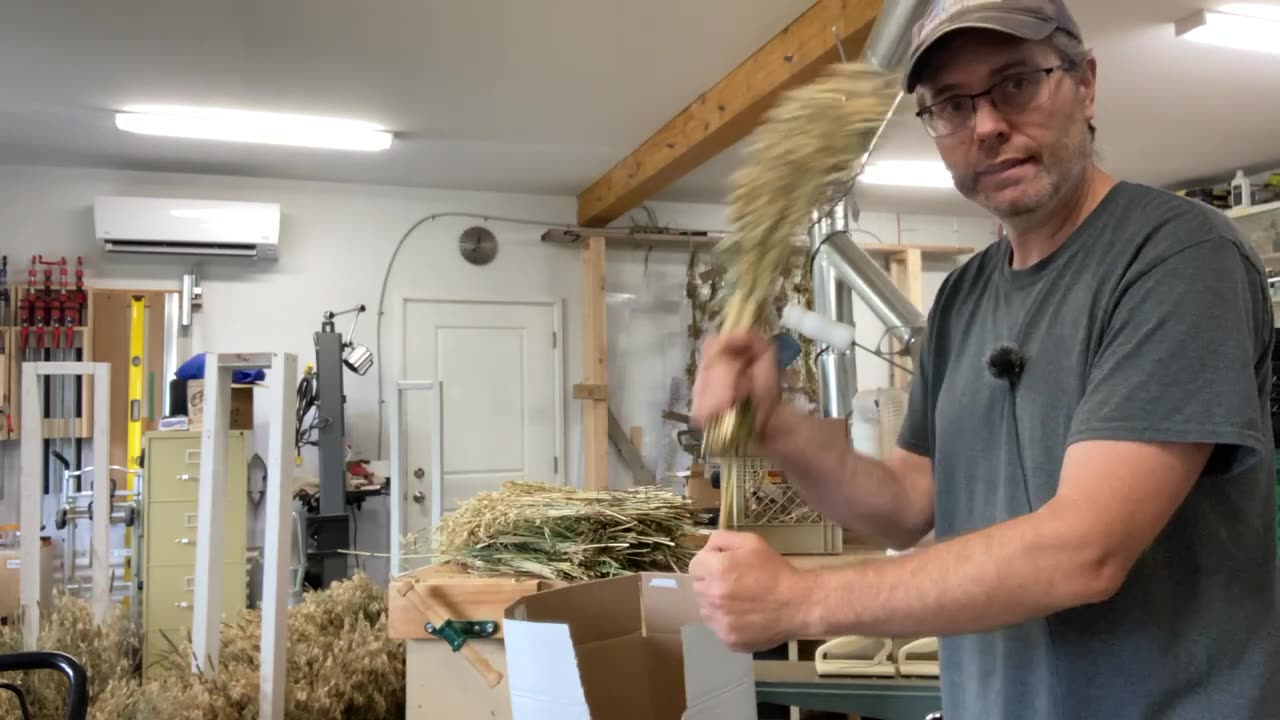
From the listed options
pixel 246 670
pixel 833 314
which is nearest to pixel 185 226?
pixel 246 670

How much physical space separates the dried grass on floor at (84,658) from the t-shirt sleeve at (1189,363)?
2173mm

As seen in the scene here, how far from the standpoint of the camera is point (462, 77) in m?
3.96

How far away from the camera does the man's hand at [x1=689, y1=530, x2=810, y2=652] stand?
829 millimetres

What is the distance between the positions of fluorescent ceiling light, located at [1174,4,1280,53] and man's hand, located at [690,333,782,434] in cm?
336

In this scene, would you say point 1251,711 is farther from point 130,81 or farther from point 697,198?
point 697,198

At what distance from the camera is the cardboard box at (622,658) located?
3.88ft

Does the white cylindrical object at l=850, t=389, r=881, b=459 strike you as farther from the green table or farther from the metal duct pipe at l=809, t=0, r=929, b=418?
the green table

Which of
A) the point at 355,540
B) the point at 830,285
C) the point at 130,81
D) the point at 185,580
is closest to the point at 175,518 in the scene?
the point at 185,580

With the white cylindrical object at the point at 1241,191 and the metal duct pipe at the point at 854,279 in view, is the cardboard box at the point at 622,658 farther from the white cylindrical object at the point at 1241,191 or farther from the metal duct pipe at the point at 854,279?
the white cylindrical object at the point at 1241,191

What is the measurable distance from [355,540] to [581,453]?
154 centimetres

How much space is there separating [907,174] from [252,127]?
3.68 m

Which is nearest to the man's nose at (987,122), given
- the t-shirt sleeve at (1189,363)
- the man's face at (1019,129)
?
the man's face at (1019,129)

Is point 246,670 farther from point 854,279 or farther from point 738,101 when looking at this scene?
point 738,101

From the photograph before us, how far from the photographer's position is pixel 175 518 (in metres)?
4.09
